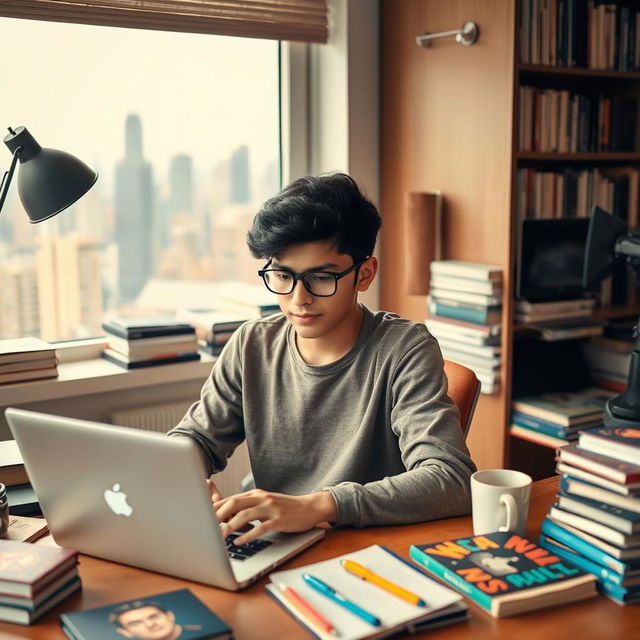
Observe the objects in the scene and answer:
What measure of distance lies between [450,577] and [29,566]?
56 centimetres

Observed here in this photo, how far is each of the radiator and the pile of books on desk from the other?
1.04 meters

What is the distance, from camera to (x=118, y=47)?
8.71 feet

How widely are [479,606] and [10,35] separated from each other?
2.12 m

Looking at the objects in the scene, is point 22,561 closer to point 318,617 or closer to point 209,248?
point 318,617

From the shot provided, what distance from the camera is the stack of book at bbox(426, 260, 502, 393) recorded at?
2613 millimetres

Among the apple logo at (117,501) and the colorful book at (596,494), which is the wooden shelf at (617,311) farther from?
the apple logo at (117,501)

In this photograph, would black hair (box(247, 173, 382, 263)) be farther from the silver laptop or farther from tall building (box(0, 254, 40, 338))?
tall building (box(0, 254, 40, 338))

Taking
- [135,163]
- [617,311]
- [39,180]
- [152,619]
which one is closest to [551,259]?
[617,311]

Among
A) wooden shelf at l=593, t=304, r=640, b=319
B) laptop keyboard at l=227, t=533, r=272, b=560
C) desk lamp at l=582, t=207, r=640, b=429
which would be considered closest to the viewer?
laptop keyboard at l=227, t=533, r=272, b=560

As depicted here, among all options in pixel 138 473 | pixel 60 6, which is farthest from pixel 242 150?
pixel 138 473

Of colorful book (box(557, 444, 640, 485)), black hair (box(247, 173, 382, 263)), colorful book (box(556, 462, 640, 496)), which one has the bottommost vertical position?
colorful book (box(556, 462, 640, 496))

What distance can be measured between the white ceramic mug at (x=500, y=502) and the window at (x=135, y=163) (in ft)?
5.70

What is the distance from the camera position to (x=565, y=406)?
2695mm

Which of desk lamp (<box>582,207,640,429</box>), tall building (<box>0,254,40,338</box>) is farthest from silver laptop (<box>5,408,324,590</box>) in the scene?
tall building (<box>0,254,40,338</box>)
